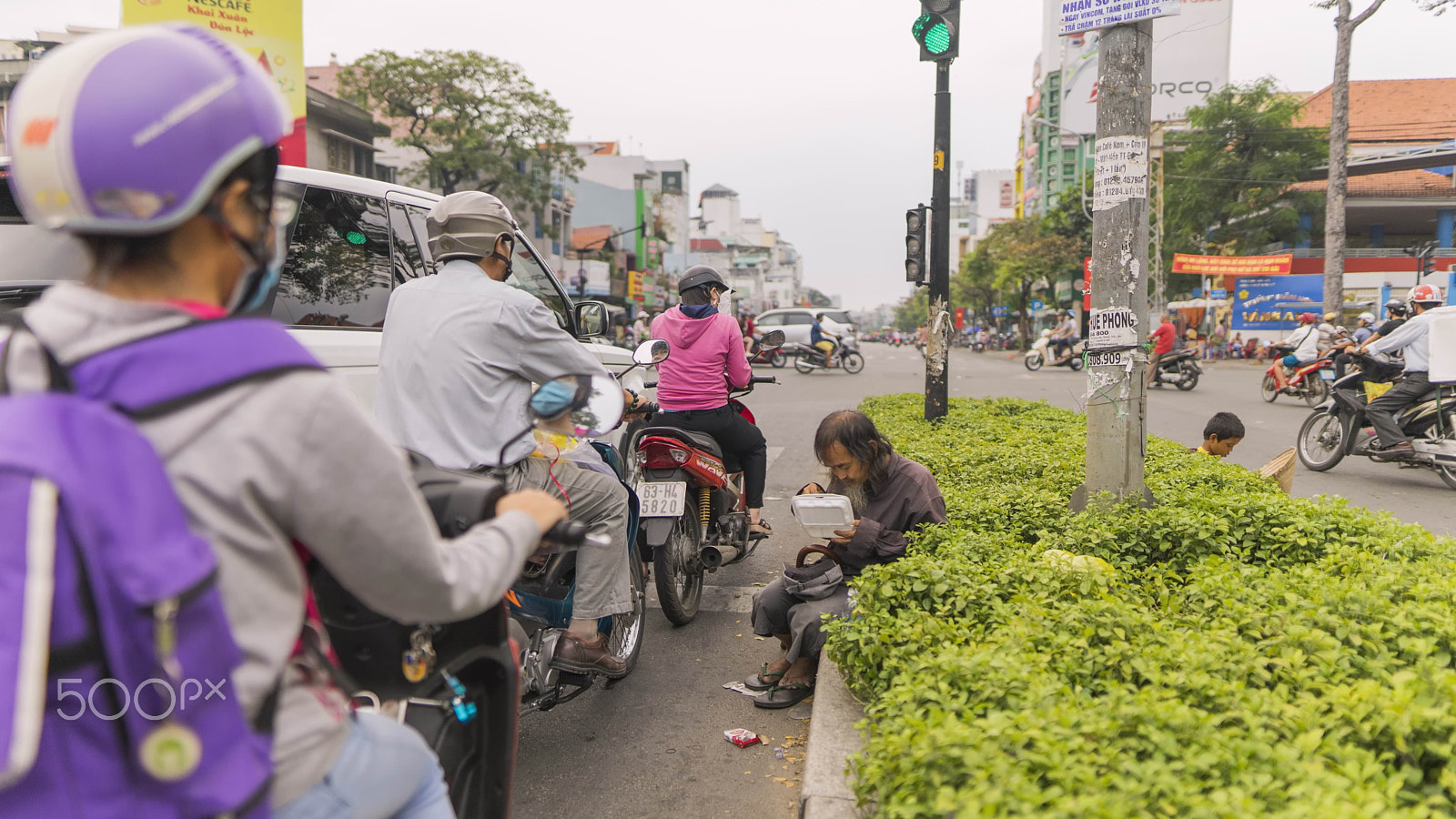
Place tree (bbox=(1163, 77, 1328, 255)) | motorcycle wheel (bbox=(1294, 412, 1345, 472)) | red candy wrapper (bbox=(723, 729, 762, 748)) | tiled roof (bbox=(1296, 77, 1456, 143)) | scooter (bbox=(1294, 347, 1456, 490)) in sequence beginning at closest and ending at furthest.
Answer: red candy wrapper (bbox=(723, 729, 762, 748)), scooter (bbox=(1294, 347, 1456, 490)), motorcycle wheel (bbox=(1294, 412, 1345, 472)), tree (bbox=(1163, 77, 1328, 255)), tiled roof (bbox=(1296, 77, 1456, 143))

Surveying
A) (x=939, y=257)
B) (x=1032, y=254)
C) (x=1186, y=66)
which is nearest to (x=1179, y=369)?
(x=939, y=257)

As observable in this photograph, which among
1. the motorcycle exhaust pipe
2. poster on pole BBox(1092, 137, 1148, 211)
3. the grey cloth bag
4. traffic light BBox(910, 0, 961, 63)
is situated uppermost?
traffic light BBox(910, 0, 961, 63)

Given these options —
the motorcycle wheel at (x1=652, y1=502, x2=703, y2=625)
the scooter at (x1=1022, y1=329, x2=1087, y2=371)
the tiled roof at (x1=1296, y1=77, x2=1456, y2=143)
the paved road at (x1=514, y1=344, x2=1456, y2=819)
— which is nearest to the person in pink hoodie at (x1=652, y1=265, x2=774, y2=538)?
the motorcycle wheel at (x1=652, y1=502, x2=703, y2=625)

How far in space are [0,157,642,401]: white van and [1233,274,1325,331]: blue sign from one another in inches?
1225

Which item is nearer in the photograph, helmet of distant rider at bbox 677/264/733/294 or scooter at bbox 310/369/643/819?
scooter at bbox 310/369/643/819

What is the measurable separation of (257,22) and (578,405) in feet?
53.3

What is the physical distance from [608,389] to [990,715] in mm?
1065

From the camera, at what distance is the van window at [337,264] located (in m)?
4.14

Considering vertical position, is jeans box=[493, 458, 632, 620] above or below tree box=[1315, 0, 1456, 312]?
below

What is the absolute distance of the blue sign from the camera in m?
30.2

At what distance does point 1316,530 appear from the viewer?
3988 millimetres

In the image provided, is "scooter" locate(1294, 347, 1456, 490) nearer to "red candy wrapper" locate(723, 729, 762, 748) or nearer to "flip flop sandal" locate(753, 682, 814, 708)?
"flip flop sandal" locate(753, 682, 814, 708)

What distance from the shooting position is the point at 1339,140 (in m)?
23.3

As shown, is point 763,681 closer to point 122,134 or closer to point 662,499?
point 662,499
